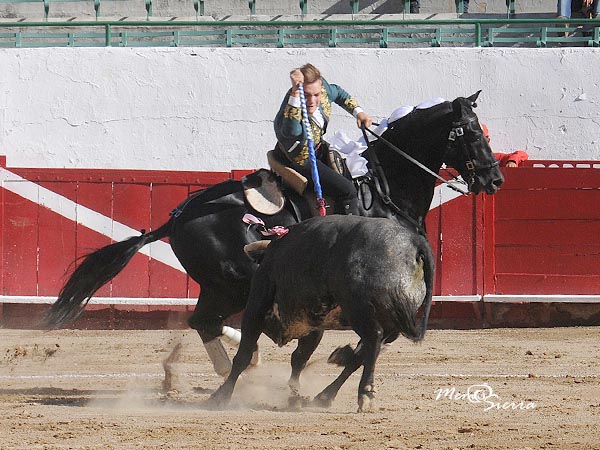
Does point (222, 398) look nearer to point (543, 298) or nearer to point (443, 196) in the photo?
point (443, 196)

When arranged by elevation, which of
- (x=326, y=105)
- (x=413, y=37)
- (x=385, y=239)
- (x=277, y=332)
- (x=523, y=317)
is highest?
(x=413, y=37)

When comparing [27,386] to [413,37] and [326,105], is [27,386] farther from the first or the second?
[413,37]

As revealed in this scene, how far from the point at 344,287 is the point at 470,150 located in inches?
79.1

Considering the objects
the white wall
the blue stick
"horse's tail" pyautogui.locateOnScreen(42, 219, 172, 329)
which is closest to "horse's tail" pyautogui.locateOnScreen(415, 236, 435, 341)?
the blue stick

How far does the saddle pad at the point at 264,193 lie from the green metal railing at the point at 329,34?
548cm

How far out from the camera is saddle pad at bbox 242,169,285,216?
7.16 metres

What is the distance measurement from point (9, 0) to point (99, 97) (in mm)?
2587

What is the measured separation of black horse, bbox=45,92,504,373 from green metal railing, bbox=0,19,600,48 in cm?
514

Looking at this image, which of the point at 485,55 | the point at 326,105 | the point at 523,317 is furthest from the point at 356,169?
the point at 485,55

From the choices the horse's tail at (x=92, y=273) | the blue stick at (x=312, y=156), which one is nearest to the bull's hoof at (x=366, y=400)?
the blue stick at (x=312, y=156)

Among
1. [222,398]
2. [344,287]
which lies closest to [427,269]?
[344,287]

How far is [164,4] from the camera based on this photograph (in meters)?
14.2

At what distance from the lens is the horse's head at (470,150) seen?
7.39 metres

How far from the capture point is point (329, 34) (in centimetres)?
1288
